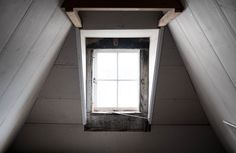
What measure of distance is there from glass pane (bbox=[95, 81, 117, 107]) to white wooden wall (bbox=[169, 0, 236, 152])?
3.24 ft

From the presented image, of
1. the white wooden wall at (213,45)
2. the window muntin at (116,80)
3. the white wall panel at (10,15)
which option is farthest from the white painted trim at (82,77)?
the white wall panel at (10,15)

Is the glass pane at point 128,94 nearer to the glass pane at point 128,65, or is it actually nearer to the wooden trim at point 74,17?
the glass pane at point 128,65

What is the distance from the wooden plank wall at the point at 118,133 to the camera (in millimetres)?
2303

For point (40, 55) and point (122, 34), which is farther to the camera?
point (122, 34)

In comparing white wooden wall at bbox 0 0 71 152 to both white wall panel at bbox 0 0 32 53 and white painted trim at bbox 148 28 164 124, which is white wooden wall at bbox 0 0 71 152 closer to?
white wall panel at bbox 0 0 32 53

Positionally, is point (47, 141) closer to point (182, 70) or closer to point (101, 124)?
point (101, 124)

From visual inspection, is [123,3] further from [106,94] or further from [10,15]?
[106,94]

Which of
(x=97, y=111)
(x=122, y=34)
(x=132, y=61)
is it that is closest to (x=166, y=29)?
(x=122, y=34)

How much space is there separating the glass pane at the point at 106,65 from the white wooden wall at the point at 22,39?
2.82 ft

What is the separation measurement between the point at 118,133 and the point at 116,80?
1.86 feet

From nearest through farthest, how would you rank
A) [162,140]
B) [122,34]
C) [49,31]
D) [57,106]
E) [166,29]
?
[49,31], [166,29], [122,34], [57,106], [162,140]

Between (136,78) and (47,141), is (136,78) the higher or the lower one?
the higher one

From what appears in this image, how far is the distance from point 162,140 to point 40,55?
5.32ft

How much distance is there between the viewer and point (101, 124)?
259 centimetres
